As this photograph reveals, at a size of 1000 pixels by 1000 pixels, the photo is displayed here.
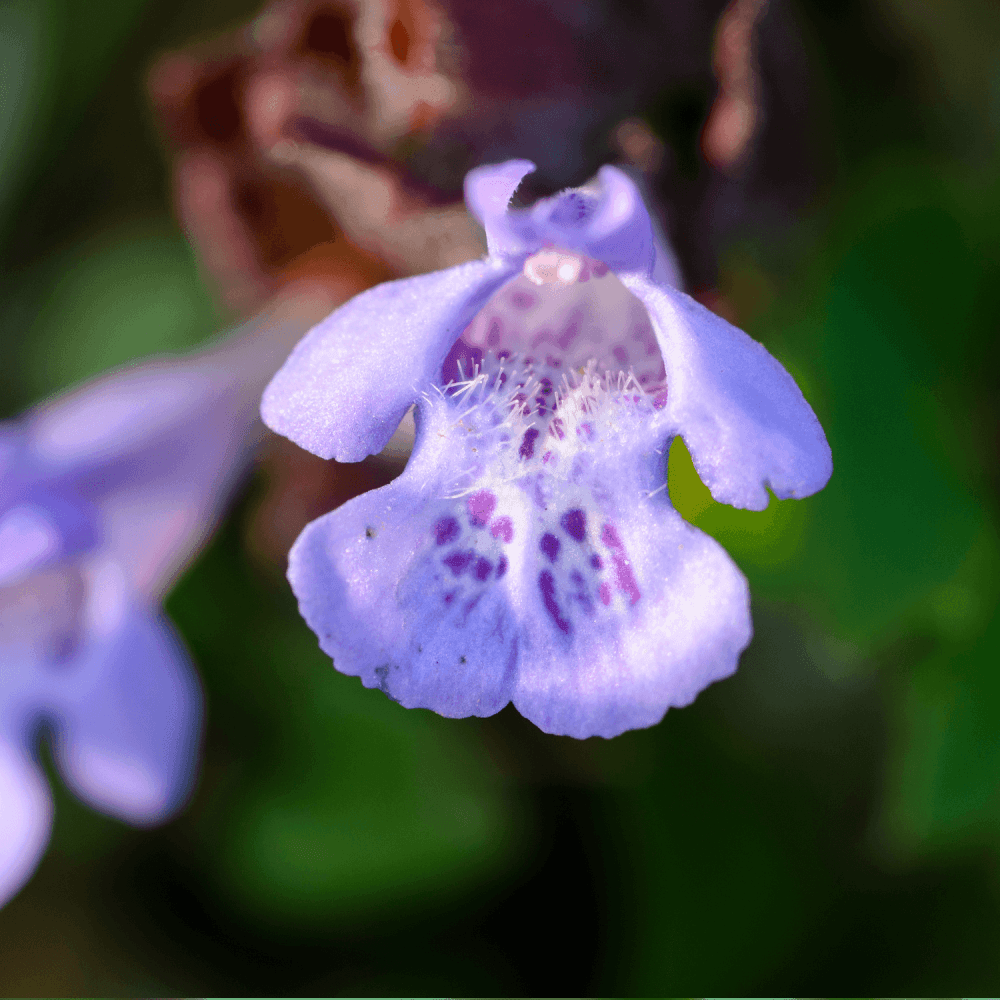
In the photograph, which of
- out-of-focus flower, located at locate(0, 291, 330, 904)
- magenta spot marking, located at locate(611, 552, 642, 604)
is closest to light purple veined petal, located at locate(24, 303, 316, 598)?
out-of-focus flower, located at locate(0, 291, 330, 904)

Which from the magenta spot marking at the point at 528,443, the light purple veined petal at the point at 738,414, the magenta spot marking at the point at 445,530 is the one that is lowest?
the magenta spot marking at the point at 445,530

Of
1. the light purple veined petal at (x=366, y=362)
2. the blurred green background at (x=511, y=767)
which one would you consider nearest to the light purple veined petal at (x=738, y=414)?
the light purple veined petal at (x=366, y=362)

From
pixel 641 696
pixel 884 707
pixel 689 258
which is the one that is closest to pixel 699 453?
pixel 641 696

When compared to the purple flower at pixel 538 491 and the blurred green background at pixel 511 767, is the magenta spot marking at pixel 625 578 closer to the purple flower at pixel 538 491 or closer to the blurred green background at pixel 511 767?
the purple flower at pixel 538 491

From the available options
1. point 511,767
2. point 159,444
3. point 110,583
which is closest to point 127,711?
point 110,583

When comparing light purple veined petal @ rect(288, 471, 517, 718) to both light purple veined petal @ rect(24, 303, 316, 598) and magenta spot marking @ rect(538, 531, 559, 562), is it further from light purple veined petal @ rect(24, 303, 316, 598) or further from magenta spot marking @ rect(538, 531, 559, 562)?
light purple veined petal @ rect(24, 303, 316, 598)

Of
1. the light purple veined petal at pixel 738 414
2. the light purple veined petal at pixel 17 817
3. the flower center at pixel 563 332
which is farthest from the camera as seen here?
the light purple veined petal at pixel 17 817
